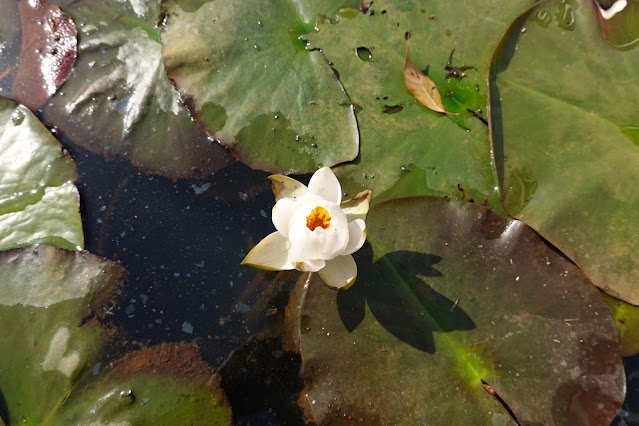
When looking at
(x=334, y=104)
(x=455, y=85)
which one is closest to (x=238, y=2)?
(x=334, y=104)

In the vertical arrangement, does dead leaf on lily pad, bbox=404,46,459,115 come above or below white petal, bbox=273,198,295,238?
above

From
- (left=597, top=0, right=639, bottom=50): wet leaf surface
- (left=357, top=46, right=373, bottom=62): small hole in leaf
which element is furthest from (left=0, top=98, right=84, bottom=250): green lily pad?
(left=597, top=0, right=639, bottom=50): wet leaf surface

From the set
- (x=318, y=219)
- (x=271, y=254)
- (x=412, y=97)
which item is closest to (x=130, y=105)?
(x=271, y=254)

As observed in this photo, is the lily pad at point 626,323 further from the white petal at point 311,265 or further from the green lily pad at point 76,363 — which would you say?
the green lily pad at point 76,363

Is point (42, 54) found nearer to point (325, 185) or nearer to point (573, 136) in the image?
point (325, 185)

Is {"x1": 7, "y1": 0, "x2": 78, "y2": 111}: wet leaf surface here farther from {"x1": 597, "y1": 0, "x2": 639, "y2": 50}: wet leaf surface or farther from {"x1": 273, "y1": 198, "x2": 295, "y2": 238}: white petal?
{"x1": 597, "y1": 0, "x2": 639, "y2": 50}: wet leaf surface

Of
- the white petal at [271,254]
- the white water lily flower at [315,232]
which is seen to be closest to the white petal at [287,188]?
the white water lily flower at [315,232]

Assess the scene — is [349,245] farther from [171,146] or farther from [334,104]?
[171,146]
